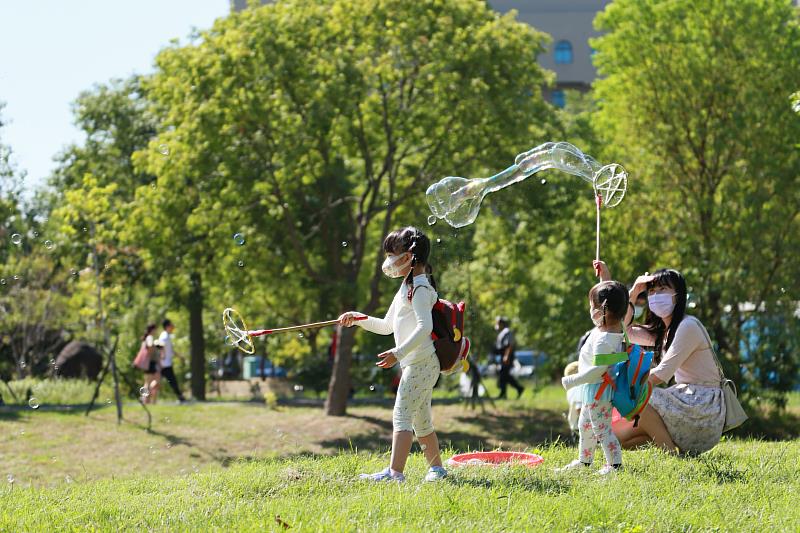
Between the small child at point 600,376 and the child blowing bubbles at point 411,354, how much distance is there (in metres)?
0.87

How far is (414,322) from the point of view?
634 centimetres

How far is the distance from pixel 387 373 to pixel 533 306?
5369 mm

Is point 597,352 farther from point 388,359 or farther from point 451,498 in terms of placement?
point 451,498

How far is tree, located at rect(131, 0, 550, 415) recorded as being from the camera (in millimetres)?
17125

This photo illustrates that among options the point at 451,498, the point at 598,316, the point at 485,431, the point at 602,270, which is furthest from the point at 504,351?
the point at 451,498

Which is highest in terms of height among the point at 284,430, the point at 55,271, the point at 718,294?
the point at 55,271

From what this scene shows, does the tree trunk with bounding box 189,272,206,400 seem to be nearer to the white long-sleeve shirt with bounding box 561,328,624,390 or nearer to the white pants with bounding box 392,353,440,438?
the white pants with bounding box 392,353,440,438

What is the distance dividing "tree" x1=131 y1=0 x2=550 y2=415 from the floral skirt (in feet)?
33.3

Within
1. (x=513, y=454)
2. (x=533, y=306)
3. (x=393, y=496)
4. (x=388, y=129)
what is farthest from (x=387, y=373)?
(x=393, y=496)

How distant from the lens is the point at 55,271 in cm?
2873

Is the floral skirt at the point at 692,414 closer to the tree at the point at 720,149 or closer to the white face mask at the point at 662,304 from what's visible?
the white face mask at the point at 662,304

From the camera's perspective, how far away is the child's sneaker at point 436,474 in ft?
20.5

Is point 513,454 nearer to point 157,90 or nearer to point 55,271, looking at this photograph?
point 157,90

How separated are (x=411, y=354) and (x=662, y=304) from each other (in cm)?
213
